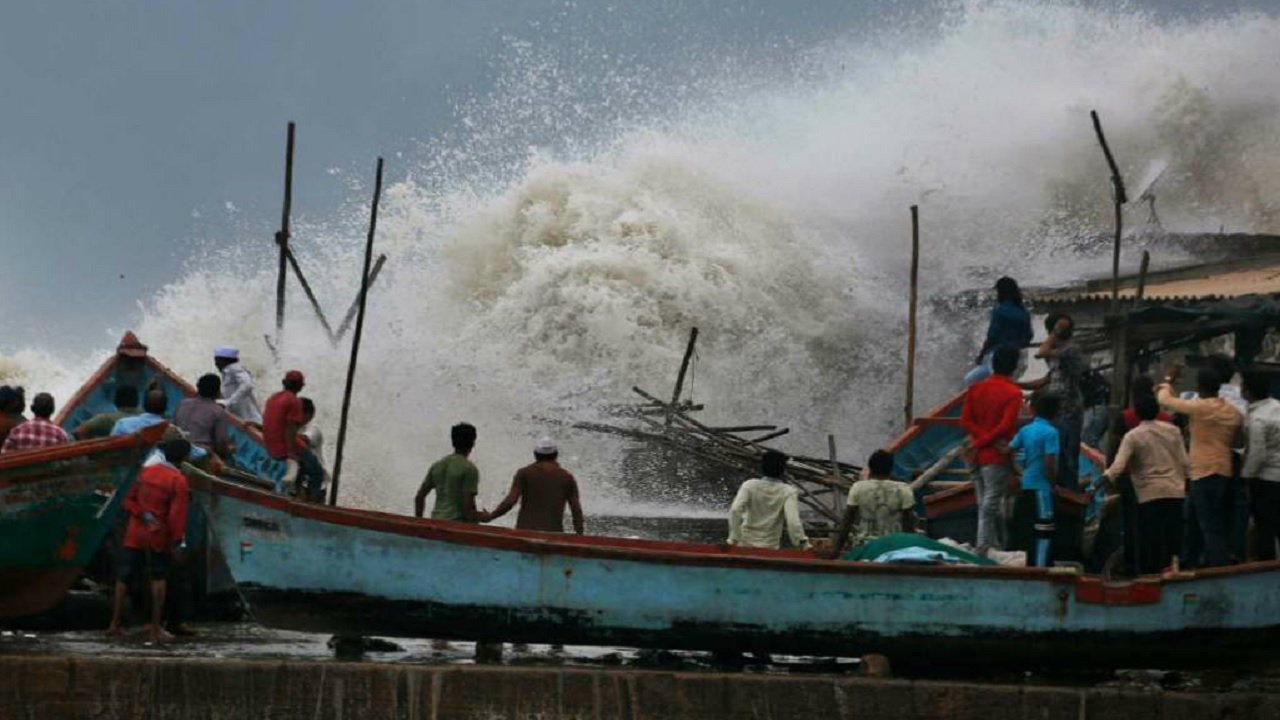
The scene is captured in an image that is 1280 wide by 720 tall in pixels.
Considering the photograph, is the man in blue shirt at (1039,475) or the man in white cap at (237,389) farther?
the man in white cap at (237,389)

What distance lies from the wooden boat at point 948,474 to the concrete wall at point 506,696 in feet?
7.42

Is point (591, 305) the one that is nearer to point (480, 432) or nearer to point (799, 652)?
point (480, 432)

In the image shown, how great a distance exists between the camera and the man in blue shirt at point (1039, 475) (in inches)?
430

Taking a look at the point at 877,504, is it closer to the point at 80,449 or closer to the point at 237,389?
the point at 80,449

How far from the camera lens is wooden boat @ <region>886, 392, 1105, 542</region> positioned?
13305 millimetres

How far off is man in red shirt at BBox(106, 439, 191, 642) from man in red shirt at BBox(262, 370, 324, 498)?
1704mm

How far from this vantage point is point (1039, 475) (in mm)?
10953

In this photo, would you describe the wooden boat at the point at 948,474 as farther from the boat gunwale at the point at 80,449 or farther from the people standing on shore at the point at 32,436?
the people standing on shore at the point at 32,436

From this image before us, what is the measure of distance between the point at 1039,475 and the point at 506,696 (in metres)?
3.34

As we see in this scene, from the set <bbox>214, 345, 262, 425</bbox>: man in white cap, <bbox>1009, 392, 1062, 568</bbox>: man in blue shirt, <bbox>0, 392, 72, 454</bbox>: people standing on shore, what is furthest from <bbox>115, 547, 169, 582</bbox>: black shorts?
<bbox>1009, 392, 1062, 568</bbox>: man in blue shirt

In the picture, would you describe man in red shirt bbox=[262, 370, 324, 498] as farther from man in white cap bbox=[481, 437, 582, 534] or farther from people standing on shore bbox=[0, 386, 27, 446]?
man in white cap bbox=[481, 437, 582, 534]

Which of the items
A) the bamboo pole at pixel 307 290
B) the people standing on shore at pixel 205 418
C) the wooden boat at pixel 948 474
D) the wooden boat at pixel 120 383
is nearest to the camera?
the people standing on shore at pixel 205 418

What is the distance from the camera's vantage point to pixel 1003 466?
443 inches

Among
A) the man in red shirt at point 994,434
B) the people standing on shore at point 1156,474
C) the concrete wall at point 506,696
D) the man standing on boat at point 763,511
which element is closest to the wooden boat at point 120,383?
the man standing on boat at point 763,511
